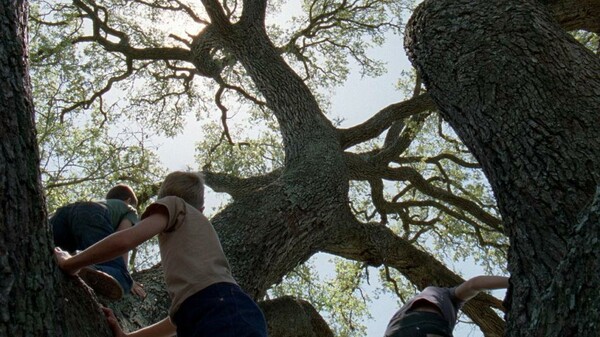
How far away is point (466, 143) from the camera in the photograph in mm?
3441

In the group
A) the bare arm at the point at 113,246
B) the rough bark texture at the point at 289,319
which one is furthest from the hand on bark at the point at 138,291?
the rough bark texture at the point at 289,319

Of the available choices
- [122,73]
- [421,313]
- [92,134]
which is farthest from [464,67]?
[122,73]

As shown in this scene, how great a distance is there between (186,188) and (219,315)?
0.79 metres

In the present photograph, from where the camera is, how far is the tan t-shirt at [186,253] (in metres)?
3.01

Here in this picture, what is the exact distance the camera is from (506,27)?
147 inches

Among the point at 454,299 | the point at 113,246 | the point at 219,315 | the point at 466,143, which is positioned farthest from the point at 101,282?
the point at 454,299

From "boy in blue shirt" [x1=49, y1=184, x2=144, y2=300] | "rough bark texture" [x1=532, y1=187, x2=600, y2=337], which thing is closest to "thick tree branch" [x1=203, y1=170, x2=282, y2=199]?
"boy in blue shirt" [x1=49, y1=184, x2=144, y2=300]

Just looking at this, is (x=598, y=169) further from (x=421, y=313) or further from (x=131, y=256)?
(x=131, y=256)

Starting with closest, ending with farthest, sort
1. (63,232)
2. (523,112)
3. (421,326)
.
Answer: (523,112), (421,326), (63,232)

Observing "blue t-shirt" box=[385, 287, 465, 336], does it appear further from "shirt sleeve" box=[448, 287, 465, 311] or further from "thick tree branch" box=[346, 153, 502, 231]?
"thick tree branch" box=[346, 153, 502, 231]

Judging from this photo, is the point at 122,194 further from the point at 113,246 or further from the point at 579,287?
the point at 579,287

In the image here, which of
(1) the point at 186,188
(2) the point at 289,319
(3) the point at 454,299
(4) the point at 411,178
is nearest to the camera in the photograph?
(1) the point at 186,188

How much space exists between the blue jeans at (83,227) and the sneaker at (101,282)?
670 mm

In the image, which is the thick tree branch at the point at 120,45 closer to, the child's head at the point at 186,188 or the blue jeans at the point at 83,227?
the blue jeans at the point at 83,227
